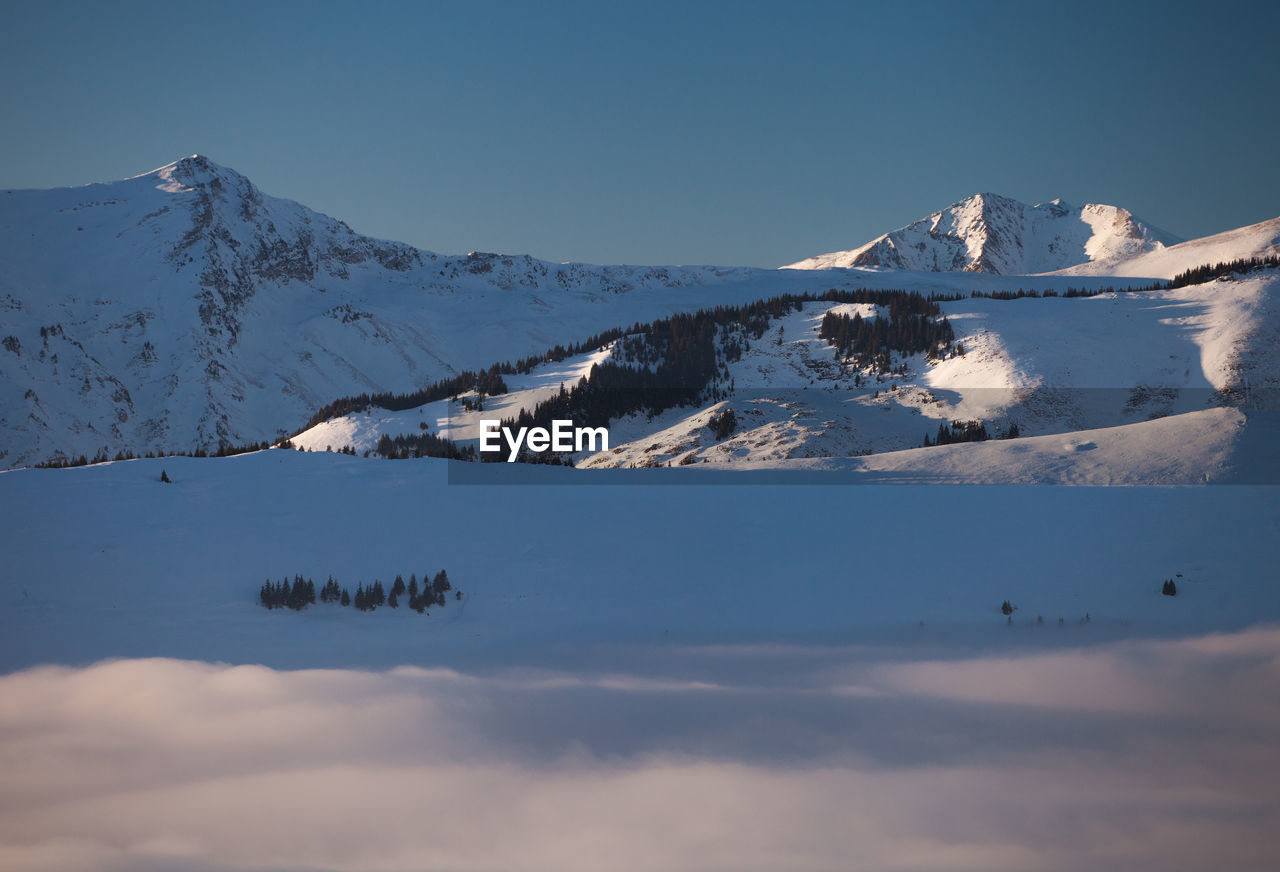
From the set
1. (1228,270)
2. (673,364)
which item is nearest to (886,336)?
(673,364)

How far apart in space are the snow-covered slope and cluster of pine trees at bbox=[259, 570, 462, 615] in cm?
11219

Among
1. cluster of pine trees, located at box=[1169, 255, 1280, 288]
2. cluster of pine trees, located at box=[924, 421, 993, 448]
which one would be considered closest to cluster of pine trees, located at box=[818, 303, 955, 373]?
cluster of pine trees, located at box=[924, 421, 993, 448]

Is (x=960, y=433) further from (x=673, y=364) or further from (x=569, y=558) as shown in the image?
(x=569, y=558)

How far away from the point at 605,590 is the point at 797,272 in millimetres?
139240

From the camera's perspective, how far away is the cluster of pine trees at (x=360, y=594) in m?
22.8

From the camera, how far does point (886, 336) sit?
236 ft

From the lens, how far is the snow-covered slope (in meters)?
109

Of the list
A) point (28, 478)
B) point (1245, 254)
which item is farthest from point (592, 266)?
point (28, 478)

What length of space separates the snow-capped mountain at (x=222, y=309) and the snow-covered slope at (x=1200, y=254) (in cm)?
6212

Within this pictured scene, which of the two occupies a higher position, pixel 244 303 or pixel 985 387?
pixel 244 303

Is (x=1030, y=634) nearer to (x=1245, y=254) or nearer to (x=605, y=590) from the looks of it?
(x=605, y=590)

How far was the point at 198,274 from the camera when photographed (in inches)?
5527

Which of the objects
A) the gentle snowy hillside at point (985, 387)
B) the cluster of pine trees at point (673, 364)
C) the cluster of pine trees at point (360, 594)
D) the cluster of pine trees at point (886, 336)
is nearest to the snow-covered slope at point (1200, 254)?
the gentle snowy hillside at point (985, 387)

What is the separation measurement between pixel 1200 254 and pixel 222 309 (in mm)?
146788
